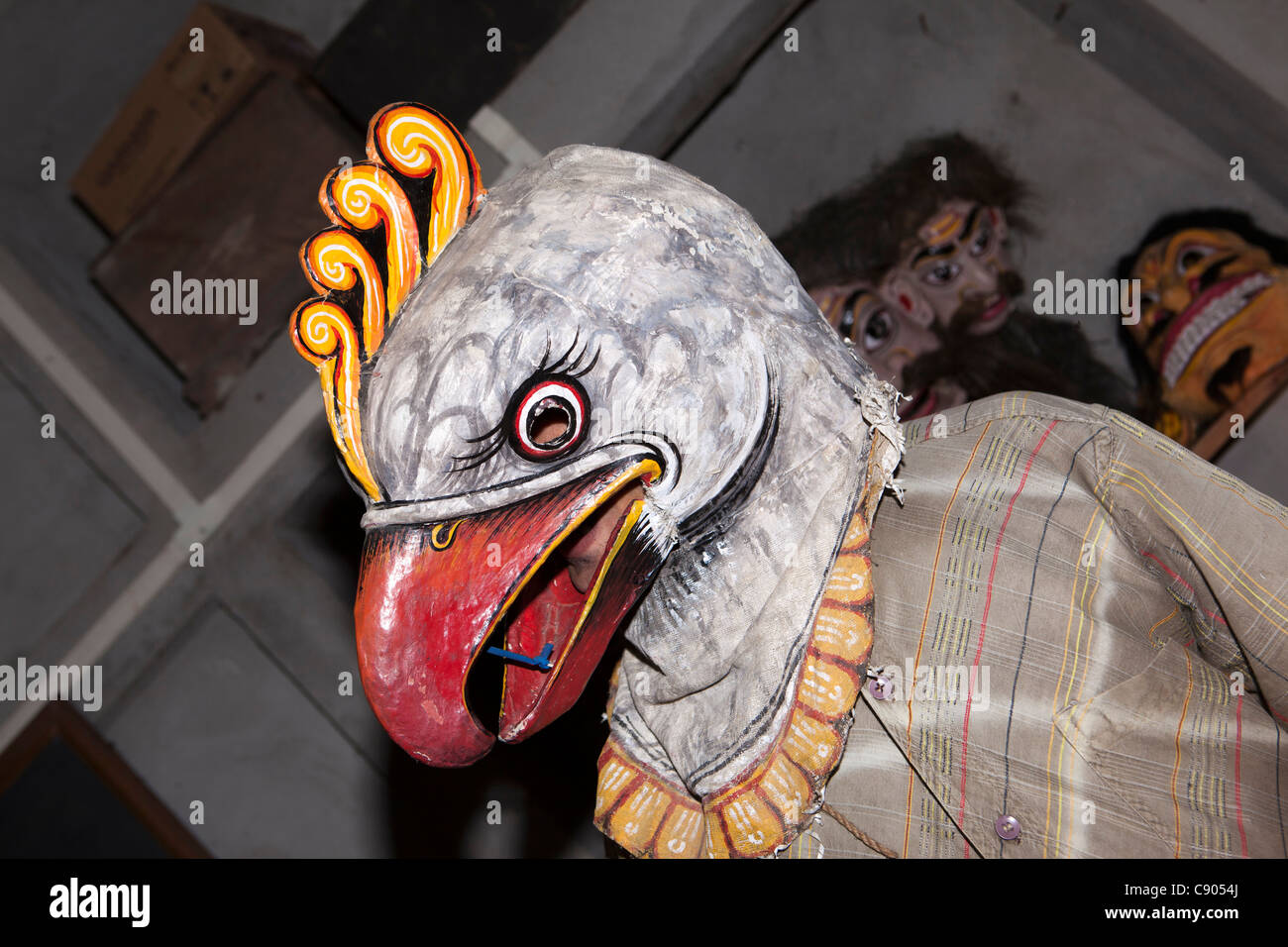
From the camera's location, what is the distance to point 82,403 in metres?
3.11

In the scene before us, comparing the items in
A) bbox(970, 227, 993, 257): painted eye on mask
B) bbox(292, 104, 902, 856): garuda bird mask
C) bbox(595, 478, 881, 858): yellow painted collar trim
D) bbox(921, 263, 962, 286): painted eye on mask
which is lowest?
bbox(595, 478, 881, 858): yellow painted collar trim

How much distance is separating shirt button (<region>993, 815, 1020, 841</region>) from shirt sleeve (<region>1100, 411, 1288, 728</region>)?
0.33 meters

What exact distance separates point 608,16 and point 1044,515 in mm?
1887

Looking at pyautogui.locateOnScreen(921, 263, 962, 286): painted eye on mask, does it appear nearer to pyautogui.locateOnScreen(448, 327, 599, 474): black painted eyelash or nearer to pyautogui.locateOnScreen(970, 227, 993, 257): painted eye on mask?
pyautogui.locateOnScreen(970, 227, 993, 257): painted eye on mask

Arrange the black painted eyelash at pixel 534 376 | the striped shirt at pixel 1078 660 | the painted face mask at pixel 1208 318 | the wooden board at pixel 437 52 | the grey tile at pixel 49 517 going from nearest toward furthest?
the black painted eyelash at pixel 534 376, the striped shirt at pixel 1078 660, the painted face mask at pixel 1208 318, the wooden board at pixel 437 52, the grey tile at pixel 49 517

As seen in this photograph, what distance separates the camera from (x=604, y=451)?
1.06 metres

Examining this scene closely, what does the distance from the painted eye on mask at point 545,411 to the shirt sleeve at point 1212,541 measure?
2.11 feet

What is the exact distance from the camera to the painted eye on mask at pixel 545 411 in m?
1.04

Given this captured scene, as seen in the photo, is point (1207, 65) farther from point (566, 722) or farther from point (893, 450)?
point (566, 722)

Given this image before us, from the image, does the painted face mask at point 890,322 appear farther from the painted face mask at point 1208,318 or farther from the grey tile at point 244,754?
the grey tile at point 244,754

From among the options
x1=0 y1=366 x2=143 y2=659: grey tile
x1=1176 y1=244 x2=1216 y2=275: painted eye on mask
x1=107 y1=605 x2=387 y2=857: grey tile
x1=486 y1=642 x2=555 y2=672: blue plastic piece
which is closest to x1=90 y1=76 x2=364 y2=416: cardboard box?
x1=0 y1=366 x2=143 y2=659: grey tile

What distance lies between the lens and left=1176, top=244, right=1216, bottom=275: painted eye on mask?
274 cm

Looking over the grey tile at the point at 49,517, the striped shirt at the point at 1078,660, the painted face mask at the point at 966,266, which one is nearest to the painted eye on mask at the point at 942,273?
the painted face mask at the point at 966,266

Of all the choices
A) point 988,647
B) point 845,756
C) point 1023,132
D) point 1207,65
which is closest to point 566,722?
point 845,756
